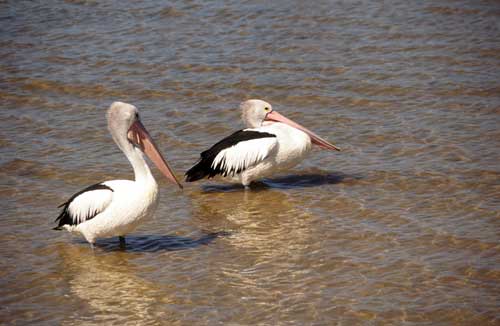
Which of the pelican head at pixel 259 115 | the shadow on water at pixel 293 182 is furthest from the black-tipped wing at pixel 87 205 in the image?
the pelican head at pixel 259 115

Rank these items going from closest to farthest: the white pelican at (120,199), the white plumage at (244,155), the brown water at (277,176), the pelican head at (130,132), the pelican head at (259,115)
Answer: the brown water at (277,176), the white pelican at (120,199), the pelican head at (130,132), the white plumage at (244,155), the pelican head at (259,115)

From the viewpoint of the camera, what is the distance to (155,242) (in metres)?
6.64

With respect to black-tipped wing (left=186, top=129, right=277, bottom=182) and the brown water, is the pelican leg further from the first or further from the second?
black-tipped wing (left=186, top=129, right=277, bottom=182)

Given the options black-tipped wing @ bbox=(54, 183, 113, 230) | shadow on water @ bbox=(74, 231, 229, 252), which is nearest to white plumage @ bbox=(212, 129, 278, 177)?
shadow on water @ bbox=(74, 231, 229, 252)

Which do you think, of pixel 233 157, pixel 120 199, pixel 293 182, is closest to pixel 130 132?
pixel 120 199

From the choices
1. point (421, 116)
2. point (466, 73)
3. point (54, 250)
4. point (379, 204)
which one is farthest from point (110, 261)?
point (466, 73)

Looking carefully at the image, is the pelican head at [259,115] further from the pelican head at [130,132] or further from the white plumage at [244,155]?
the pelican head at [130,132]

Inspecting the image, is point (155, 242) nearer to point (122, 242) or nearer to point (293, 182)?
point (122, 242)

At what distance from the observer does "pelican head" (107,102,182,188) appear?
637cm

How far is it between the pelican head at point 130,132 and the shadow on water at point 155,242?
0.50 meters

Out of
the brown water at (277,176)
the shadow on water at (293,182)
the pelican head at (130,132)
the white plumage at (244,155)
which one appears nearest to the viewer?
the brown water at (277,176)

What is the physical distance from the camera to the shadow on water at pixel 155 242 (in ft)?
21.5

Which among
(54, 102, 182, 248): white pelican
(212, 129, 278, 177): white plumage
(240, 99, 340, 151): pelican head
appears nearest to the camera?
(54, 102, 182, 248): white pelican

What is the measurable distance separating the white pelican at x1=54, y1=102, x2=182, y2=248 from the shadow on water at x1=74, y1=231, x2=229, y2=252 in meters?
0.21
